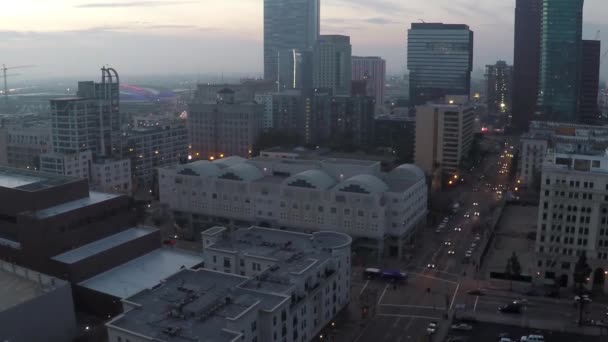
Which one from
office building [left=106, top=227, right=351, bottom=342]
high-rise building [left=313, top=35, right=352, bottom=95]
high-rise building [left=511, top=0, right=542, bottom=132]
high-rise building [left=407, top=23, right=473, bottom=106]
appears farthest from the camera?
high-rise building [left=313, top=35, right=352, bottom=95]

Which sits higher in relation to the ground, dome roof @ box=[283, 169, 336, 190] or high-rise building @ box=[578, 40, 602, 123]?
high-rise building @ box=[578, 40, 602, 123]

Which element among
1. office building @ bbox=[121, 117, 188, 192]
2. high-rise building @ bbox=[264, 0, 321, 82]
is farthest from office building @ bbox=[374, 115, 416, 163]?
high-rise building @ bbox=[264, 0, 321, 82]

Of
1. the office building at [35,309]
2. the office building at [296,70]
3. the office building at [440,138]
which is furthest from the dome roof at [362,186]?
the office building at [296,70]

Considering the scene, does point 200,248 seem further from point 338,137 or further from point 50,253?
point 338,137

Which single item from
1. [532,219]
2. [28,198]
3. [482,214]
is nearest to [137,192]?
[28,198]

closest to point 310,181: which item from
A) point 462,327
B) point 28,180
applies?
point 462,327

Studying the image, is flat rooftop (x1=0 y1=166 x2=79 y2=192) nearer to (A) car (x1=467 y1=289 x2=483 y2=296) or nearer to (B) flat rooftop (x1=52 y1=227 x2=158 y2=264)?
(B) flat rooftop (x1=52 y1=227 x2=158 y2=264)

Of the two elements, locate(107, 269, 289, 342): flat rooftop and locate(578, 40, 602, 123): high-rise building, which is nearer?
locate(107, 269, 289, 342): flat rooftop

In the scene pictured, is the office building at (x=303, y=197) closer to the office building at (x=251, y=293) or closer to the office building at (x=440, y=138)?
the office building at (x=251, y=293)
